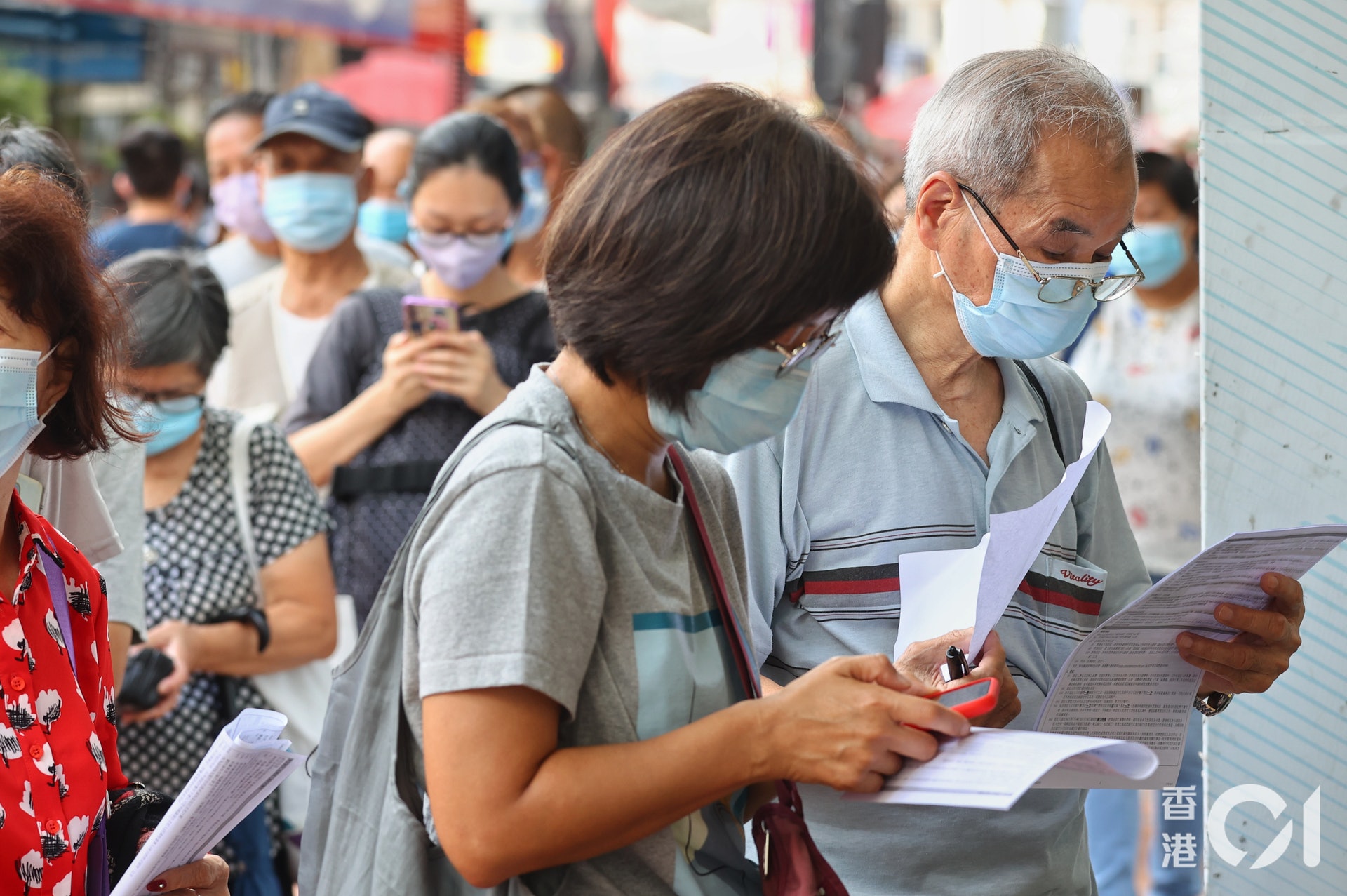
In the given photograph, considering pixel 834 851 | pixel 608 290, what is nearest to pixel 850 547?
pixel 834 851

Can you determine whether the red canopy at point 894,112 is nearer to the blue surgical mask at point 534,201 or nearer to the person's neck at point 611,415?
the blue surgical mask at point 534,201

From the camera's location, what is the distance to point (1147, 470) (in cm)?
479

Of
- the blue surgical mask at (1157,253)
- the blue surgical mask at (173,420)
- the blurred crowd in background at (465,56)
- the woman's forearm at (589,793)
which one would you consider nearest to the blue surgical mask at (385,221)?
the blurred crowd in background at (465,56)

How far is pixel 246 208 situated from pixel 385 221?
725 mm

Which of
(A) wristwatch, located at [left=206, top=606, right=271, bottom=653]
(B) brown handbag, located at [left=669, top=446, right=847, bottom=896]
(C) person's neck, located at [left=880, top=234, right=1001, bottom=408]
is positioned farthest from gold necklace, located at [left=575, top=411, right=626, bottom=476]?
(A) wristwatch, located at [left=206, top=606, right=271, bottom=653]

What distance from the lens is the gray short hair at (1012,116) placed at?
6.96 feet

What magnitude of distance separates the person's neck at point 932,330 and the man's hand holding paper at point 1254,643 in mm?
529

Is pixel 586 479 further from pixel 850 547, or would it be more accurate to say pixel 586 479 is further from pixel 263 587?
pixel 263 587

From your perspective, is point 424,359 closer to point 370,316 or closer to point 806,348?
point 370,316

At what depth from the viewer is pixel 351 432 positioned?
371cm

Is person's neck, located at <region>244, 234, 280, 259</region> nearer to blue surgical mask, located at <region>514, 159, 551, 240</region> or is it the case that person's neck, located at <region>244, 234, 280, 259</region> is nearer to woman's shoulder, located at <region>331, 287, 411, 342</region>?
blue surgical mask, located at <region>514, 159, 551, 240</region>

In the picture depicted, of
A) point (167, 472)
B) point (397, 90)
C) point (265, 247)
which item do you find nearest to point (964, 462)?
point (167, 472)

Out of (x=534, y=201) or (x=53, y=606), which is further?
(x=534, y=201)

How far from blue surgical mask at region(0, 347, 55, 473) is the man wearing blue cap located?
2771mm
